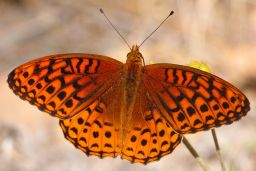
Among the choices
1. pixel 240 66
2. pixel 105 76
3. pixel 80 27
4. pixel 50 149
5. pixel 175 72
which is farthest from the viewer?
pixel 80 27

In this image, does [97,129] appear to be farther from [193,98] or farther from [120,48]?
[120,48]

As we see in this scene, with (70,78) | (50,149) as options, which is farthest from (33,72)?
(50,149)

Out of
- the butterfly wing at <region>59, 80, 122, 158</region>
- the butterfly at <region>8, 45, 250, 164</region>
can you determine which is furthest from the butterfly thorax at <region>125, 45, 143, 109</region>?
the butterfly wing at <region>59, 80, 122, 158</region>

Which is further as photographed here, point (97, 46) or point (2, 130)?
point (97, 46)

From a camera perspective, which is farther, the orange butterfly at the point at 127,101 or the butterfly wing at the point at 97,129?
the butterfly wing at the point at 97,129

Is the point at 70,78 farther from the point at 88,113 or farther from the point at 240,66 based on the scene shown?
the point at 240,66

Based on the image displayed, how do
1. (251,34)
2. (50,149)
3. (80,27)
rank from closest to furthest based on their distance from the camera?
(50,149), (251,34), (80,27)

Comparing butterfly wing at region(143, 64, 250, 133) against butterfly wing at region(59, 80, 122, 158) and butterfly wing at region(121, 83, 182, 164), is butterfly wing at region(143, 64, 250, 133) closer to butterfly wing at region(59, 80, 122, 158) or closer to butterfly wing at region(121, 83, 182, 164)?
butterfly wing at region(121, 83, 182, 164)

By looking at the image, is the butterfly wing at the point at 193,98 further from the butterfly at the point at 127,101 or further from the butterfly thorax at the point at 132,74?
the butterfly thorax at the point at 132,74

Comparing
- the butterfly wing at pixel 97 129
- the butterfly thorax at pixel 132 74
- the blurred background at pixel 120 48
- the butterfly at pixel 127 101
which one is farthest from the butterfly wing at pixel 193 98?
the blurred background at pixel 120 48
